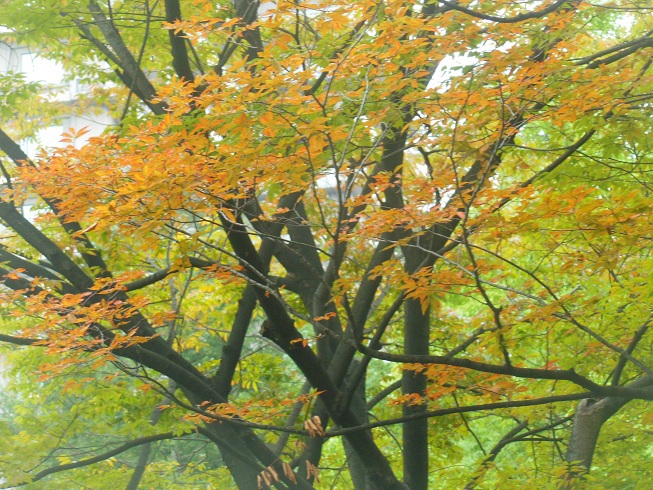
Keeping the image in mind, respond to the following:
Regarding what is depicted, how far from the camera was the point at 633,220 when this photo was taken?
176 inches

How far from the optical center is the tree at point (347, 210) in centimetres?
454

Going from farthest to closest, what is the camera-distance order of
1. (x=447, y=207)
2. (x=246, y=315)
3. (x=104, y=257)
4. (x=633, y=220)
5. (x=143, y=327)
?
1. (x=104, y=257)
2. (x=246, y=315)
3. (x=143, y=327)
4. (x=447, y=207)
5. (x=633, y=220)

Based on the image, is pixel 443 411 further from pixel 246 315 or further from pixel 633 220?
pixel 246 315

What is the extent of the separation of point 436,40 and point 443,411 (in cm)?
249

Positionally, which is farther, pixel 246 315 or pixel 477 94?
pixel 246 315

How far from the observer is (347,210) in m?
6.11

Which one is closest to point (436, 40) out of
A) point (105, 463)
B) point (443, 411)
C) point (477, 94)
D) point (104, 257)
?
point (477, 94)

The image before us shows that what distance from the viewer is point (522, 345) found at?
7.74 metres

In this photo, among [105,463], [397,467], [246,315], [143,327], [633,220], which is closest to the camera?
[633,220]

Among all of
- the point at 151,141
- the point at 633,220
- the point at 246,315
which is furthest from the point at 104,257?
the point at 633,220

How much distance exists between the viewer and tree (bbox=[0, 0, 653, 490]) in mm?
4539

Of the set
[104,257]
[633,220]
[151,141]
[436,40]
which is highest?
[104,257]

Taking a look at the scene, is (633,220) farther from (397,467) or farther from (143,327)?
(397,467)

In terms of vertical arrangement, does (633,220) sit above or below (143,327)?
below
